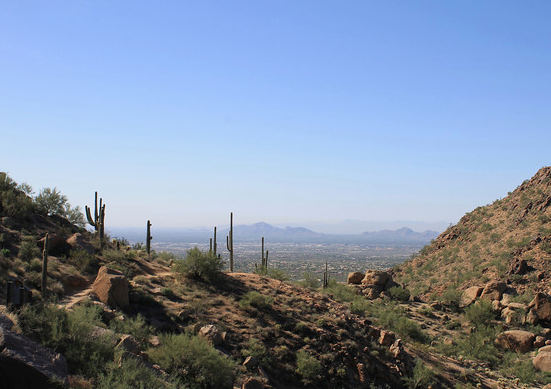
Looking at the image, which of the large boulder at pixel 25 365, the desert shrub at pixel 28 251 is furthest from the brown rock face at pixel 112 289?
the large boulder at pixel 25 365

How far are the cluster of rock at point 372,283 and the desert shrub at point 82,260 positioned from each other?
17807 millimetres

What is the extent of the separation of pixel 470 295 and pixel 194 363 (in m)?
20.6

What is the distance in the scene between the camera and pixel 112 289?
15.3 metres

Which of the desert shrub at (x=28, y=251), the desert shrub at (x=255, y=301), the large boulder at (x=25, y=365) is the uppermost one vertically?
the desert shrub at (x=28, y=251)

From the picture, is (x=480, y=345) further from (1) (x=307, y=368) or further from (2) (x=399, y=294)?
(1) (x=307, y=368)

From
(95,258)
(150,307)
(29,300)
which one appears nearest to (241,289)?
(150,307)

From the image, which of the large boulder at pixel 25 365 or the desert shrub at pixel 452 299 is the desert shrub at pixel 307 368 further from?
the desert shrub at pixel 452 299

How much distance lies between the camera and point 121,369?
10.3 metres

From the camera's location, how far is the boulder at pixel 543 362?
61.4ft

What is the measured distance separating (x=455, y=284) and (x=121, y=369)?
25.9 meters

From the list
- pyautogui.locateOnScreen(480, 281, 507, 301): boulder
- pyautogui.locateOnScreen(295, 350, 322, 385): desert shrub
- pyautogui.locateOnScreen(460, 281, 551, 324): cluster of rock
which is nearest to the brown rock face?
pyautogui.locateOnScreen(295, 350, 322, 385): desert shrub

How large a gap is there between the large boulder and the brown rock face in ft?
18.5

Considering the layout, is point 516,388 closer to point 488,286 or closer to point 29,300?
point 488,286

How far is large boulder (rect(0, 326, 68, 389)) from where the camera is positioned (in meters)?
8.48
